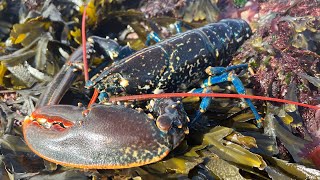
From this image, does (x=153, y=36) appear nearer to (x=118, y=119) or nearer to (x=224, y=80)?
(x=224, y=80)

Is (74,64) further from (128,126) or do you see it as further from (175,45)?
(128,126)

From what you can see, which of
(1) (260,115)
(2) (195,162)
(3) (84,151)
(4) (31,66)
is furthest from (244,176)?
(4) (31,66)

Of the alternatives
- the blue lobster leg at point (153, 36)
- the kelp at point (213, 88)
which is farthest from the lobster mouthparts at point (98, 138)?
A: the blue lobster leg at point (153, 36)

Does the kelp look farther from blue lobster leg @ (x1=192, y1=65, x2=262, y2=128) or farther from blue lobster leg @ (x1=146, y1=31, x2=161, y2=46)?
blue lobster leg @ (x1=146, y1=31, x2=161, y2=46)

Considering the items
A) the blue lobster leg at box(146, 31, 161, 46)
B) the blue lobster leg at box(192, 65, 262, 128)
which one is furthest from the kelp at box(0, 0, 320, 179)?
the blue lobster leg at box(146, 31, 161, 46)

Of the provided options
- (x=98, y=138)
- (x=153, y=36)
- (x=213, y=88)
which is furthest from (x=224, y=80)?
(x=98, y=138)

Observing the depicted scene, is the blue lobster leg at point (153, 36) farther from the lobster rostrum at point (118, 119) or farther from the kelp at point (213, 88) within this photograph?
the lobster rostrum at point (118, 119)

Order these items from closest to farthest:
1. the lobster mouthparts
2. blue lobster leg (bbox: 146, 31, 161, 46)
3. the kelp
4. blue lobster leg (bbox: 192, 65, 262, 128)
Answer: the lobster mouthparts → the kelp → blue lobster leg (bbox: 192, 65, 262, 128) → blue lobster leg (bbox: 146, 31, 161, 46)
